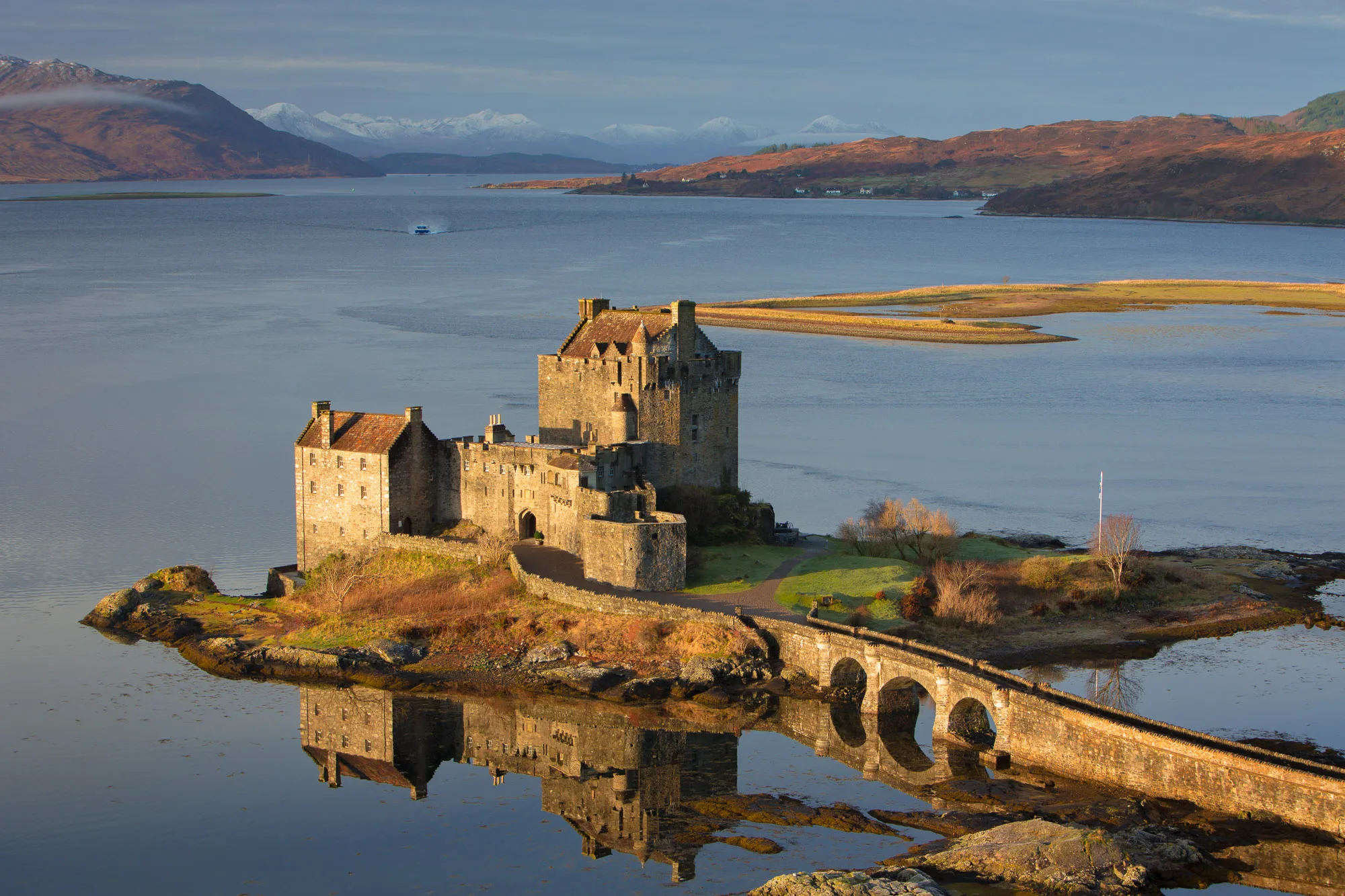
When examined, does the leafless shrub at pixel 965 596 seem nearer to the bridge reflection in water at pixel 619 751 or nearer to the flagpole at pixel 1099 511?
the bridge reflection in water at pixel 619 751

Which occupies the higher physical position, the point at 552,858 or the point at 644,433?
the point at 644,433

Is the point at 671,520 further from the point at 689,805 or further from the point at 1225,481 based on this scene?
the point at 1225,481

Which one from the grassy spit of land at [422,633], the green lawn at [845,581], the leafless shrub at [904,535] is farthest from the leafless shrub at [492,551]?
the leafless shrub at [904,535]

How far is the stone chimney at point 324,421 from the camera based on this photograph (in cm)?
7494

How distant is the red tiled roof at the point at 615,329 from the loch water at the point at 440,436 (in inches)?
605

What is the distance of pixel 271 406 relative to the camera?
119000 millimetres

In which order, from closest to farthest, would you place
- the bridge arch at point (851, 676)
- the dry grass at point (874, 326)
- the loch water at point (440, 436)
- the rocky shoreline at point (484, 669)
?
the loch water at point (440, 436) → the bridge arch at point (851, 676) → the rocky shoreline at point (484, 669) → the dry grass at point (874, 326)

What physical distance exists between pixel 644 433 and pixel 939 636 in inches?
684

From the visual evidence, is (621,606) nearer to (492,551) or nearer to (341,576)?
(492,551)

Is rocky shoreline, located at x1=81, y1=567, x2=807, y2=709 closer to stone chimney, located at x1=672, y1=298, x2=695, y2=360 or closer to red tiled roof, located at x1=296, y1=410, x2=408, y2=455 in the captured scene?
red tiled roof, located at x1=296, y1=410, x2=408, y2=455

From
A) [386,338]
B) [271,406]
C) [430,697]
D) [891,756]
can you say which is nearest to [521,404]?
[271,406]

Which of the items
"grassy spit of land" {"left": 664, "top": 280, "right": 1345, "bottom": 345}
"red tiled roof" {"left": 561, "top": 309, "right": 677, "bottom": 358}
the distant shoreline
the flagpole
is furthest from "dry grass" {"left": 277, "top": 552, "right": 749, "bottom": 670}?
the distant shoreline

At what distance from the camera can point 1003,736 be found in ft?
173

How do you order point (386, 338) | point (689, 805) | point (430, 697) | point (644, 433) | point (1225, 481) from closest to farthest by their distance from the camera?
point (689, 805), point (430, 697), point (644, 433), point (1225, 481), point (386, 338)
